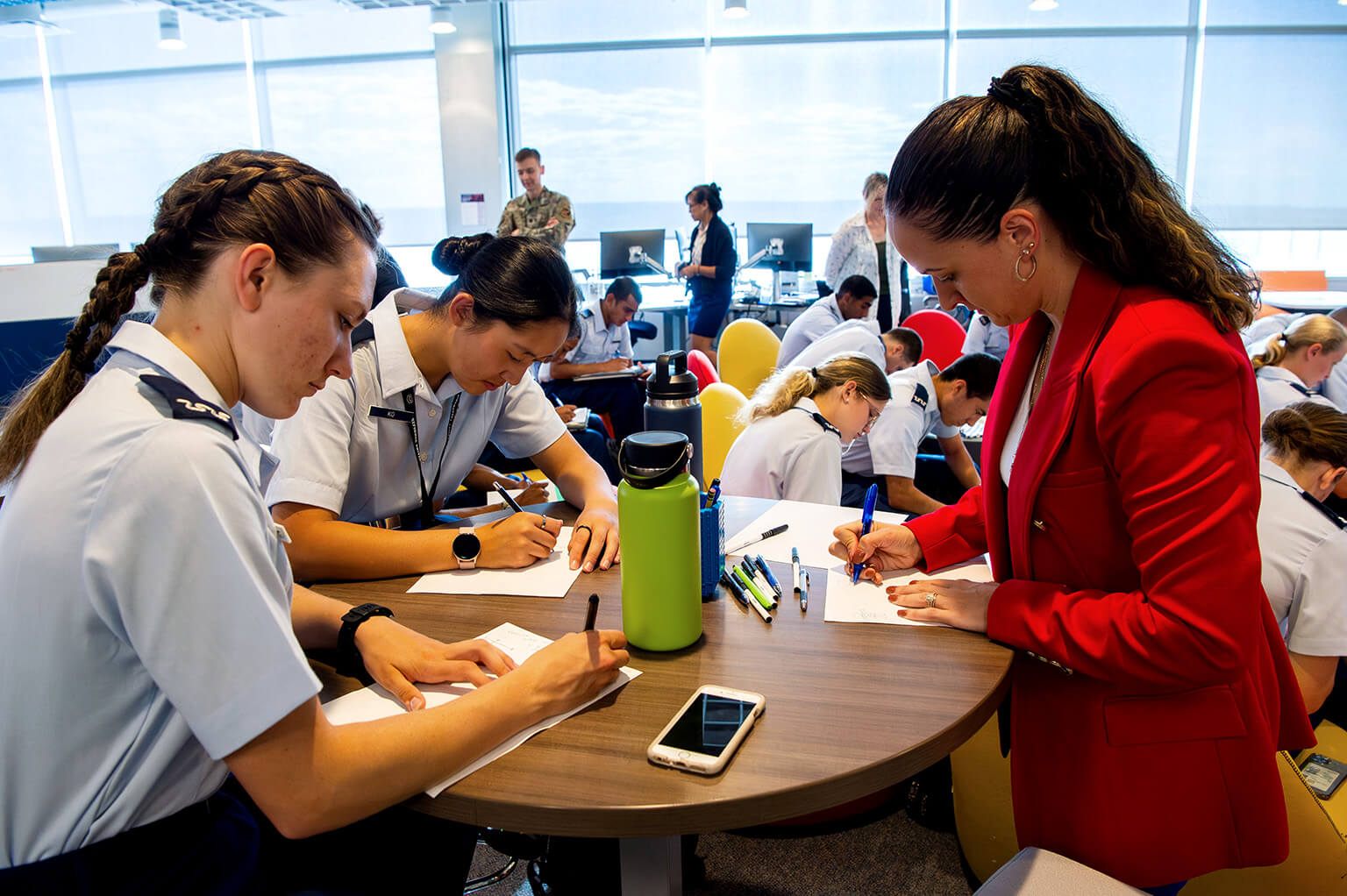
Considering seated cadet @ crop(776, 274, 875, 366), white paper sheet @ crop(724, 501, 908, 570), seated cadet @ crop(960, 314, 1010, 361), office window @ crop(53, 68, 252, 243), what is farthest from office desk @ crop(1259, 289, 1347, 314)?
office window @ crop(53, 68, 252, 243)

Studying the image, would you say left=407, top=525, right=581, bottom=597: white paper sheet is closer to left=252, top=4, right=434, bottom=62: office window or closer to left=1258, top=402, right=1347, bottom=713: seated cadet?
left=1258, top=402, right=1347, bottom=713: seated cadet

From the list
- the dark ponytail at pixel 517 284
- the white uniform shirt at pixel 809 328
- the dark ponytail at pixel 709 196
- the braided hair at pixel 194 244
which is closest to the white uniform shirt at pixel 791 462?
the dark ponytail at pixel 517 284

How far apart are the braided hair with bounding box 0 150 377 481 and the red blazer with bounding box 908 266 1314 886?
88 centimetres

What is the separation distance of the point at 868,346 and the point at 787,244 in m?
3.54

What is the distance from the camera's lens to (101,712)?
2.47 feet

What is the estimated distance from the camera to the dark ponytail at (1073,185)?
37.2 inches

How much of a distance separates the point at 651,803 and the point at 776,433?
5.31 feet

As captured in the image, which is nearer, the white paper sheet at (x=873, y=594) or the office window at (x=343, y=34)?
the white paper sheet at (x=873, y=594)

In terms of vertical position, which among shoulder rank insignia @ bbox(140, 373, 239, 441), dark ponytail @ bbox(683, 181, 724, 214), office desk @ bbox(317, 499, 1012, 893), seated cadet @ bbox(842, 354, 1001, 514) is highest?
dark ponytail @ bbox(683, 181, 724, 214)

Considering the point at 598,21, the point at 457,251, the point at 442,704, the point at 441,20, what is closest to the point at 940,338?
the point at 457,251

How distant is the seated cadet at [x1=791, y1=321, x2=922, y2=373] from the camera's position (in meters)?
3.96

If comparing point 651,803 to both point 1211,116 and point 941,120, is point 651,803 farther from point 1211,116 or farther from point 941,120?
point 1211,116

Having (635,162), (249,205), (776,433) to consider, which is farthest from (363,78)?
(249,205)

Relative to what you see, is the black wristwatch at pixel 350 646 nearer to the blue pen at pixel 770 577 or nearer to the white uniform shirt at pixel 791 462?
the blue pen at pixel 770 577
